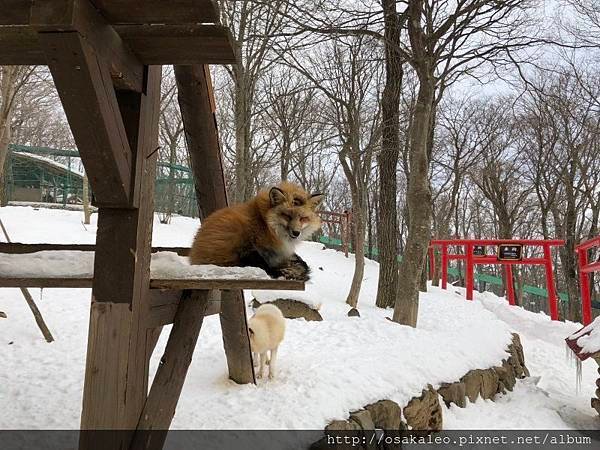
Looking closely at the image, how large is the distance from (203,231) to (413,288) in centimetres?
616

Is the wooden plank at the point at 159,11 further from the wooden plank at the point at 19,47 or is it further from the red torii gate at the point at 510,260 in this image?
the red torii gate at the point at 510,260

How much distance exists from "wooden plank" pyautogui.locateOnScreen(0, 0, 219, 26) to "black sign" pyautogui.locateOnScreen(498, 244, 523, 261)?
13.2 meters

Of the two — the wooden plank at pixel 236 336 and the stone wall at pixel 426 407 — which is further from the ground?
the wooden plank at pixel 236 336

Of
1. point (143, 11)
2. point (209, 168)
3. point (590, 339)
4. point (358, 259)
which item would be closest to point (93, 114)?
point (143, 11)

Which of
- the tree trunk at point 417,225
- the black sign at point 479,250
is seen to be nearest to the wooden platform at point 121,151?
the tree trunk at point 417,225

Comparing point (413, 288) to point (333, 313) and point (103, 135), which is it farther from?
point (103, 135)

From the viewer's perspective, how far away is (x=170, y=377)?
2760 mm

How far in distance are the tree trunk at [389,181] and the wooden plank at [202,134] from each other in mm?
7428

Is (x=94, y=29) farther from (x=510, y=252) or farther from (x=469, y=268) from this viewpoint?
(x=469, y=268)

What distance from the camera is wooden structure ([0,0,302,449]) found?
5.94ft

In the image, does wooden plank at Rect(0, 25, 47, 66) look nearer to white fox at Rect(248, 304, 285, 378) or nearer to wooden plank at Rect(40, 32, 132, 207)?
wooden plank at Rect(40, 32, 132, 207)

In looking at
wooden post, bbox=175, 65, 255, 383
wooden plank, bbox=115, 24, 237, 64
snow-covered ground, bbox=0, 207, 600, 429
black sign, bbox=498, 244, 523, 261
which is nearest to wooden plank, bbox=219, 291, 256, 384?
wooden post, bbox=175, 65, 255, 383

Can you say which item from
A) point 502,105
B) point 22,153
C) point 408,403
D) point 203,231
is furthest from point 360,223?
point 22,153

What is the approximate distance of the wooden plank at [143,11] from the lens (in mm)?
1796
